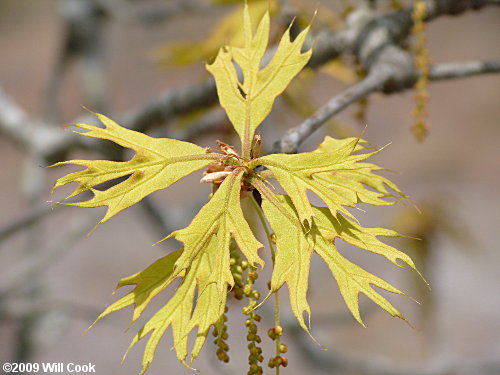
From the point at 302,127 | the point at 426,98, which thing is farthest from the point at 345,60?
the point at 302,127

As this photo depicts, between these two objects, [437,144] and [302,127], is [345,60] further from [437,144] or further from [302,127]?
[437,144]

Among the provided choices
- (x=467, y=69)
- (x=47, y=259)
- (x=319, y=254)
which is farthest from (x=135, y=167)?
(x=47, y=259)

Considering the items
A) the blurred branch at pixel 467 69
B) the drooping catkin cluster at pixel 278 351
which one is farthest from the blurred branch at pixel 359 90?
the drooping catkin cluster at pixel 278 351

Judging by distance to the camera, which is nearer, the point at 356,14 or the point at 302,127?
the point at 302,127

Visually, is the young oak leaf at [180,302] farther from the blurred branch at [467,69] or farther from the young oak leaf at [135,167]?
the blurred branch at [467,69]

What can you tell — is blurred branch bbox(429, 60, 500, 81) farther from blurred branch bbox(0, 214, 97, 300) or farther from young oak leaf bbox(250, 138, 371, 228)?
blurred branch bbox(0, 214, 97, 300)
